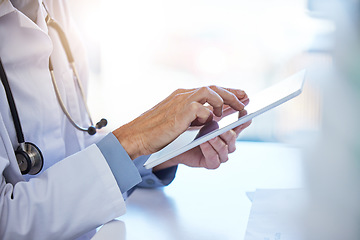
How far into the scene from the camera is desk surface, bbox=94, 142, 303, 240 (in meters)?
0.62

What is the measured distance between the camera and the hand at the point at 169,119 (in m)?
0.61

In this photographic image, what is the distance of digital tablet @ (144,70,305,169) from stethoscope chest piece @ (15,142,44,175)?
208 mm

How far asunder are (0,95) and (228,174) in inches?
23.5

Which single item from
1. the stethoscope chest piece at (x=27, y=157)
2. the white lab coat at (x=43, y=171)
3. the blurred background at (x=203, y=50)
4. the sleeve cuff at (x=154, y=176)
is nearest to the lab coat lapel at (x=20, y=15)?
the white lab coat at (x=43, y=171)

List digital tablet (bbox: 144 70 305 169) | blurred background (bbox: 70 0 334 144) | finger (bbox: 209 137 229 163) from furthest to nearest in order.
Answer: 1. blurred background (bbox: 70 0 334 144)
2. finger (bbox: 209 137 229 163)
3. digital tablet (bbox: 144 70 305 169)

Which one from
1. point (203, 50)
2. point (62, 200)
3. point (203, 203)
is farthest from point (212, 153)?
point (203, 50)

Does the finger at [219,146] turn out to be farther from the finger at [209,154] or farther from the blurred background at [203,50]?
the blurred background at [203,50]

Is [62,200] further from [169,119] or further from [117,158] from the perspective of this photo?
[169,119]

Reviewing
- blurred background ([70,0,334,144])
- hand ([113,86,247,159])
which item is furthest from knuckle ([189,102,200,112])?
blurred background ([70,0,334,144])

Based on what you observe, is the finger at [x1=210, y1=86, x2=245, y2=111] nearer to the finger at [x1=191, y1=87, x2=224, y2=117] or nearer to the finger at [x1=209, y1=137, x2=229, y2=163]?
the finger at [x1=191, y1=87, x2=224, y2=117]

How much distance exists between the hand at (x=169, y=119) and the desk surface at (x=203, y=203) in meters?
0.13

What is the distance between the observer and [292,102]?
5.00ft

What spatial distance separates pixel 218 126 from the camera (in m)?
0.64

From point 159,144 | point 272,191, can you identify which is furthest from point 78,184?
point 272,191
